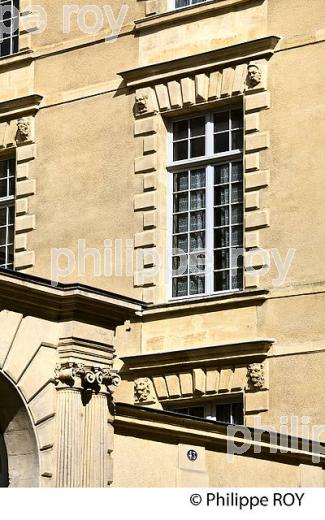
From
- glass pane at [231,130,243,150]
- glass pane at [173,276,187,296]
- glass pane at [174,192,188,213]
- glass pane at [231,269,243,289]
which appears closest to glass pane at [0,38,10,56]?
glass pane at [174,192,188,213]

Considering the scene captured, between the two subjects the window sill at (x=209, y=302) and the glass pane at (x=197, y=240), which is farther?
the glass pane at (x=197, y=240)

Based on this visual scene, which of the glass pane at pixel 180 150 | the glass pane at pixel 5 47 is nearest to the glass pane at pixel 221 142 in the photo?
the glass pane at pixel 180 150

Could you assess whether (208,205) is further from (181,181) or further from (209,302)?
(209,302)

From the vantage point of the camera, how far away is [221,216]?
21125mm

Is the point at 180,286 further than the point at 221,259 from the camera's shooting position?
Yes

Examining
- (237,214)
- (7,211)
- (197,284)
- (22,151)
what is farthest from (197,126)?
(7,211)

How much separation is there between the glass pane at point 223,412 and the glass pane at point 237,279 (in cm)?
159

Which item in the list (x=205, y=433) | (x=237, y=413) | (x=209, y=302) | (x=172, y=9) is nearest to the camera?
(x=205, y=433)

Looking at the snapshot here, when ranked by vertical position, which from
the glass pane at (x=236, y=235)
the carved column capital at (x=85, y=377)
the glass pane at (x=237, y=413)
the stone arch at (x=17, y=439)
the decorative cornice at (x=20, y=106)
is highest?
the decorative cornice at (x=20, y=106)

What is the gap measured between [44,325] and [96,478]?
1.59m

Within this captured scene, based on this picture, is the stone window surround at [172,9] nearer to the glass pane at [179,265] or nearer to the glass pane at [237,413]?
the glass pane at [179,265]

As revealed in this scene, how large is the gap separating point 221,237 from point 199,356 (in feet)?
5.53

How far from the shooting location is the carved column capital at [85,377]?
1524 centimetres

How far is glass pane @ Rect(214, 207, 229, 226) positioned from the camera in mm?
21062
